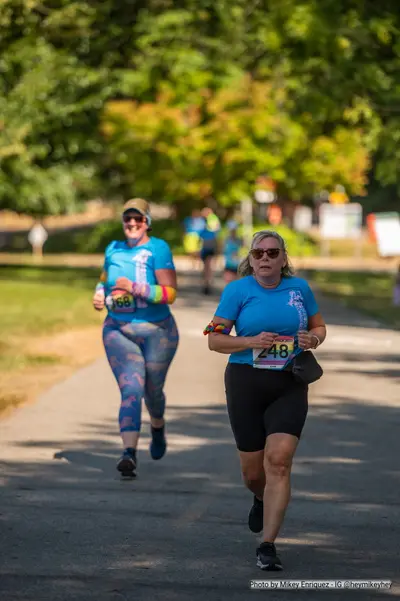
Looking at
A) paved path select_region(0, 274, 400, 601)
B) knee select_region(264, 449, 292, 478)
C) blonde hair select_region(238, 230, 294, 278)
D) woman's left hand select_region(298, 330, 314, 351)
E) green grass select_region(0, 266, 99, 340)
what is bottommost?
green grass select_region(0, 266, 99, 340)

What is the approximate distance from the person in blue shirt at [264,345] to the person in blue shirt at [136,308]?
8.89 ft

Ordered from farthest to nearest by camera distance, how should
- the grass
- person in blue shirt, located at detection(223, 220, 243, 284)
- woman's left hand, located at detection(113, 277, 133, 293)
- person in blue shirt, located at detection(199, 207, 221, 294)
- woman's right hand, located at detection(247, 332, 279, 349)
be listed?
person in blue shirt, located at detection(199, 207, 221, 294)
person in blue shirt, located at detection(223, 220, 243, 284)
the grass
woman's left hand, located at detection(113, 277, 133, 293)
woman's right hand, located at detection(247, 332, 279, 349)

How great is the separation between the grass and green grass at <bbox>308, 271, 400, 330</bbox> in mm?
4992

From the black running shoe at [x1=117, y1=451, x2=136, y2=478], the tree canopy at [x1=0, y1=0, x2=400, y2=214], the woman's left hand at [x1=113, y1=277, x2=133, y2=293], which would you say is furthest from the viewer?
the tree canopy at [x1=0, y1=0, x2=400, y2=214]

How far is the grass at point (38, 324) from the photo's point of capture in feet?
56.2

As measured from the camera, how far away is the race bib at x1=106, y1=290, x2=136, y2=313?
34.8 ft

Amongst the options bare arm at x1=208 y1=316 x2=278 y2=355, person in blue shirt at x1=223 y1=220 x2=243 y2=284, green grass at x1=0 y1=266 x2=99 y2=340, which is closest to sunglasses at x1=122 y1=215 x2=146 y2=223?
bare arm at x1=208 y1=316 x2=278 y2=355

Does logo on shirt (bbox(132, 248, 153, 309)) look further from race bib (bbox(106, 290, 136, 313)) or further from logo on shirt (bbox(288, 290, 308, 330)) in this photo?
logo on shirt (bbox(288, 290, 308, 330))

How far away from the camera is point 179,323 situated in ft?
81.0

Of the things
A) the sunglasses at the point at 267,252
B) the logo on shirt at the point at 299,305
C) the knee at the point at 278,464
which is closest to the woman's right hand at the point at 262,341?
the logo on shirt at the point at 299,305

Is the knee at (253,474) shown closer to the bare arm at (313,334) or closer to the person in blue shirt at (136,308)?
the bare arm at (313,334)

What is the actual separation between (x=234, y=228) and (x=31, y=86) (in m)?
12.5

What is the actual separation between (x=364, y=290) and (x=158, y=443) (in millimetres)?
25458

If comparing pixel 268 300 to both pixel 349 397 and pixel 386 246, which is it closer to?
pixel 349 397
